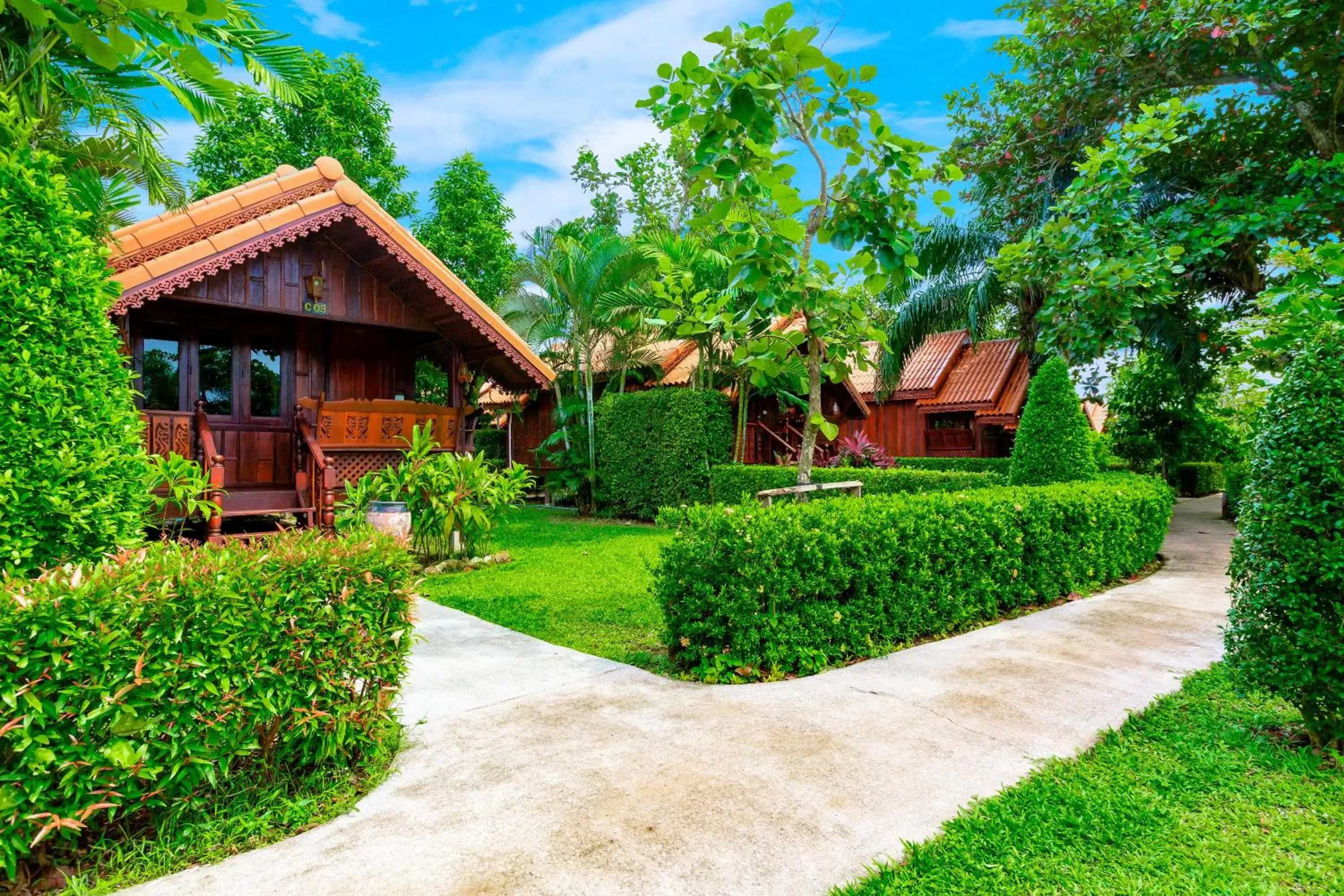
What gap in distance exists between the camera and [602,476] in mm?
17297

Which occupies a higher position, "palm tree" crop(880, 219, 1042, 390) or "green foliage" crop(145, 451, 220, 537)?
"palm tree" crop(880, 219, 1042, 390)

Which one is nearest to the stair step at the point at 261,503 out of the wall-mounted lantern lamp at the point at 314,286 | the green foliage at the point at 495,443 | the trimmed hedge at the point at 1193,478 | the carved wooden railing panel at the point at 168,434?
the carved wooden railing panel at the point at 168,434

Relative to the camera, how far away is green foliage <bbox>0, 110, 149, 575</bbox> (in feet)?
11.7

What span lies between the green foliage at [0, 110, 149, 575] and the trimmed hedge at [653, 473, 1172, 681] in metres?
3.46

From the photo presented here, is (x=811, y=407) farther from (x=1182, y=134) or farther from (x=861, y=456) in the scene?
(x=1182, y=134)

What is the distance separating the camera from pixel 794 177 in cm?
485

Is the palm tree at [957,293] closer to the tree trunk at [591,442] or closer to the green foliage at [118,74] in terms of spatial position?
the tree trunk at [591,442]

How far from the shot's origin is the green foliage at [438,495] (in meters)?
9.59

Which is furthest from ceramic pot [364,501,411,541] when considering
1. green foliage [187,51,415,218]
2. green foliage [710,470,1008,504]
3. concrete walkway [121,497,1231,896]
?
green foliage [187,51,415,218]

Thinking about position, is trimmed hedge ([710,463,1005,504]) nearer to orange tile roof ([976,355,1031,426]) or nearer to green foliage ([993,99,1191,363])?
green foliage ([993,99,1191,363])

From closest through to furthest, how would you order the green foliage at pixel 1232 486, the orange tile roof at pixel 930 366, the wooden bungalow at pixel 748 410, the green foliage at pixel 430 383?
the green foliage at pixel 1232 486 < the wooden bungalow at pixel 748 410 < the green foliage at pixel 430 383 < the orange tile roof at pixel 930 366

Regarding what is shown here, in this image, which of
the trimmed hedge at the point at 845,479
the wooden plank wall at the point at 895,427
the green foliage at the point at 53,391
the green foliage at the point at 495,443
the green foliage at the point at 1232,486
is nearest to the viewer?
the green foliage at the point at 53,391

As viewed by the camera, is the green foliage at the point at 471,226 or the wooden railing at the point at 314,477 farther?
the green foliage at the point at 471,226

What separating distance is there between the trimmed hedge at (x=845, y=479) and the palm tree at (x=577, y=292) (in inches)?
160
